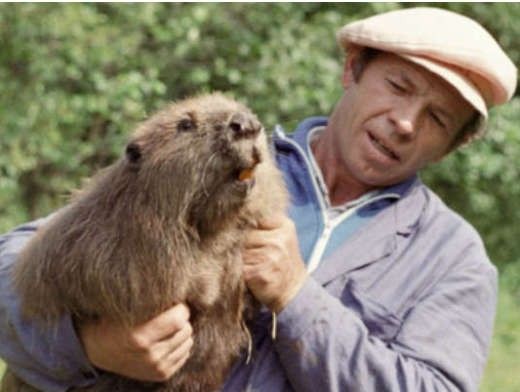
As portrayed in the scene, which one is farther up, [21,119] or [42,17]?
[42,17]

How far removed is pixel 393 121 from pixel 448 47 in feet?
0.85

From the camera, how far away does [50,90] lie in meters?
10.1

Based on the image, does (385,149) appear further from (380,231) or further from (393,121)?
(380,231)

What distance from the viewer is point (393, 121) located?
4.12m

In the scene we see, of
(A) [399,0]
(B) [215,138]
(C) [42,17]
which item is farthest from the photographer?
(A) [399,0]

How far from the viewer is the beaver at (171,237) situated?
347 cm

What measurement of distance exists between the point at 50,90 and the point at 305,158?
6.20 m

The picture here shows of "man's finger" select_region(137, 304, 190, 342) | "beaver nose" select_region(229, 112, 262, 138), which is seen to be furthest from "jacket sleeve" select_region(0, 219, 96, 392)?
"beaver nose" select_region(229, 112, 262, 138)

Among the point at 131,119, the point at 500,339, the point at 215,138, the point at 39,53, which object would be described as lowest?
the point at 500,339

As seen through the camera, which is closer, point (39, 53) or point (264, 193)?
point (264, 193)

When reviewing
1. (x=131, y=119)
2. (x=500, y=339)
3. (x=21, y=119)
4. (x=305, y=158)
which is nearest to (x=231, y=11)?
(x=131, y=119)

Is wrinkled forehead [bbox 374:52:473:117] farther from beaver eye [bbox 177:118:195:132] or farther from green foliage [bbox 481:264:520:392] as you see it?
green foliage [bbox 481:264:520:392]

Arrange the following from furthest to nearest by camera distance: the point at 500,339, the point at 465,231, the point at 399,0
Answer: the point at 399,0, the point at 500,339, the point at 465,231

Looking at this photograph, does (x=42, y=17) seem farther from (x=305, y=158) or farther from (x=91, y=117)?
(x=305, y=158)
